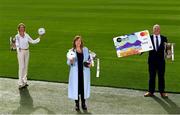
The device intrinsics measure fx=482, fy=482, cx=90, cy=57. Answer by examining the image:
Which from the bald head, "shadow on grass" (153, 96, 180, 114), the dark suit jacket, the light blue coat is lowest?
"shadow on grass" (153, 96, 180, 114)

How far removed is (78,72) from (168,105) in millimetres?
2968

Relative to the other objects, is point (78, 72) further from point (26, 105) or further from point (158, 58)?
point (158, 58)

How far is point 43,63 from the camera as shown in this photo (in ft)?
67.3

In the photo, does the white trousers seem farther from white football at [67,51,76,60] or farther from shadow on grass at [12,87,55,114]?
white football at [67,51,76,60]

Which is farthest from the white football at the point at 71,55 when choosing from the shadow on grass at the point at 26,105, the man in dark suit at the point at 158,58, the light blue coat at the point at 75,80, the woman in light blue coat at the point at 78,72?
the man in dark suit at the point at 158,58

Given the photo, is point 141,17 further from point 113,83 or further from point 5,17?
point 113,83

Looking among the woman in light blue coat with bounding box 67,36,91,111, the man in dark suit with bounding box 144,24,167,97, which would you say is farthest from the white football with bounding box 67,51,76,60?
the man in dark suit with bounding box 144,24,167,97

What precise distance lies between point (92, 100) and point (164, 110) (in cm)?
238

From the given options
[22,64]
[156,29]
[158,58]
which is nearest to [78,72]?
[158,58]

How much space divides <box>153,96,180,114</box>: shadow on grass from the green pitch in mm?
1263

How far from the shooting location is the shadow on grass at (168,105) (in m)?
14.2

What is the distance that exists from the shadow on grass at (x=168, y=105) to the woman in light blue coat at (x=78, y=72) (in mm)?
2392

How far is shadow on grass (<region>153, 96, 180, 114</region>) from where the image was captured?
14219mm

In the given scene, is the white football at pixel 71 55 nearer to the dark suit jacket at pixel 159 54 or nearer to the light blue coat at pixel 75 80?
the light blue coat at pixel 75 80
